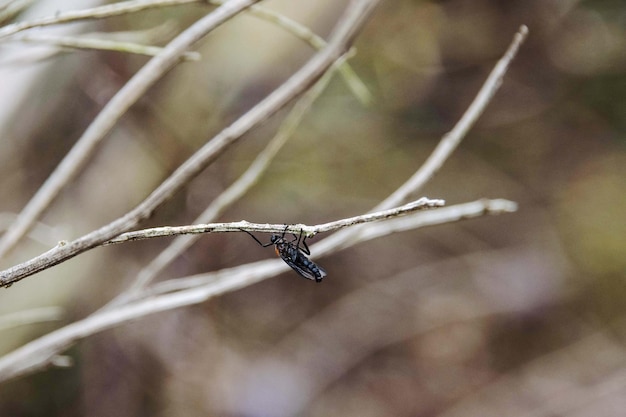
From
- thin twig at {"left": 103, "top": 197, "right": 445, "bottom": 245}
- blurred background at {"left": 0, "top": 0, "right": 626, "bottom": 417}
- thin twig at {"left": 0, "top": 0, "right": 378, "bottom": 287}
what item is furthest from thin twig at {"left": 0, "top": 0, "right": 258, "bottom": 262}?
blurred background at {"left": 0, "top": 0, "right": 626, "bottom": 417}

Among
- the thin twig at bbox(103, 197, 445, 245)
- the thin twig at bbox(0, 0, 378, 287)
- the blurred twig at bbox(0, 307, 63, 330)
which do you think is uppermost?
the blurred twig at bbox(0, 307, 63, 330)

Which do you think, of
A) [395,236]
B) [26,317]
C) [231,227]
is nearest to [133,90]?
[231,227]

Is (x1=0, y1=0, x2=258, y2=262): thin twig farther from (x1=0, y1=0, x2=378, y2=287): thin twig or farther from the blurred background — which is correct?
the blurred background

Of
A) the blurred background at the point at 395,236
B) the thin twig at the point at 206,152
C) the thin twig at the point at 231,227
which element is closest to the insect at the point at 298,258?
the thin twig at the point at 206,152

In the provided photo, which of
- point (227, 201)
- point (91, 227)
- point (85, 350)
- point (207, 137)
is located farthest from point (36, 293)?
point (227, 201)

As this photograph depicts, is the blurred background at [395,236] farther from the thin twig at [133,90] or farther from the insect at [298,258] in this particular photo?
the thin twig at [133,90]

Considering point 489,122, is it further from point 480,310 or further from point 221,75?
point 221,75
